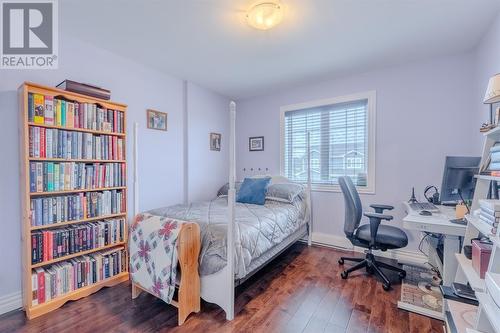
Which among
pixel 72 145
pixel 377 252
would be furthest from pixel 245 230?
pixel 377 252

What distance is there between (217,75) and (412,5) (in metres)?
2.19

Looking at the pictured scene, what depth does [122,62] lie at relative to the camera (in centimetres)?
263

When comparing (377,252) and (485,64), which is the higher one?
(485,64)

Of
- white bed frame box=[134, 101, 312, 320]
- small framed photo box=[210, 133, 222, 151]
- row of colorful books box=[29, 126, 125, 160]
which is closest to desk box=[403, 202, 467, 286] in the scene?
white bed frame box=[134, 101, 312, 320]

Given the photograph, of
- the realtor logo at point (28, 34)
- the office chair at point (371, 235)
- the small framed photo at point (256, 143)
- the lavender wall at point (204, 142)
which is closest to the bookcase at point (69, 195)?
the realtor logo at point (28, 34)

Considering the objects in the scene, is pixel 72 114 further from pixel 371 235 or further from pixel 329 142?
pixel 329 142

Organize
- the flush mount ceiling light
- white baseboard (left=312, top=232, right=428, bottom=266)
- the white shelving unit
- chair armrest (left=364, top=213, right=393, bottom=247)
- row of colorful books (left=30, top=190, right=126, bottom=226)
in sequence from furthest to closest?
white baseboard (left=312, top=232, right=428, bottom=266)
chair armrest (left=364, top=213, right=393, bottom=247)
row of colorful books (left=30, top=190, right=126, bottom=226)
the flush mount ceiling light
the white shelving unit

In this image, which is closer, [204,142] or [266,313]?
[266,313]

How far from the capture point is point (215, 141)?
3.95 m

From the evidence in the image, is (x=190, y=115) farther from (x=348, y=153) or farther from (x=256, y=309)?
(x=256, y=309)

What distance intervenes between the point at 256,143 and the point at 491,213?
3.10 meters

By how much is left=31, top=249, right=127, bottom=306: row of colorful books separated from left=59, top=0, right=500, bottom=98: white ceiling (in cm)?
→ 207

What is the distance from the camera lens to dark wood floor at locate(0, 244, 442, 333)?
65.9 inches

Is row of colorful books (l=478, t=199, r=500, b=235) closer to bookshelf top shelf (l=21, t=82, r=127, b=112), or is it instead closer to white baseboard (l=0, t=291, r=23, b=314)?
bookshelf top shelf (l=21, t=82, r=127, b=112)
